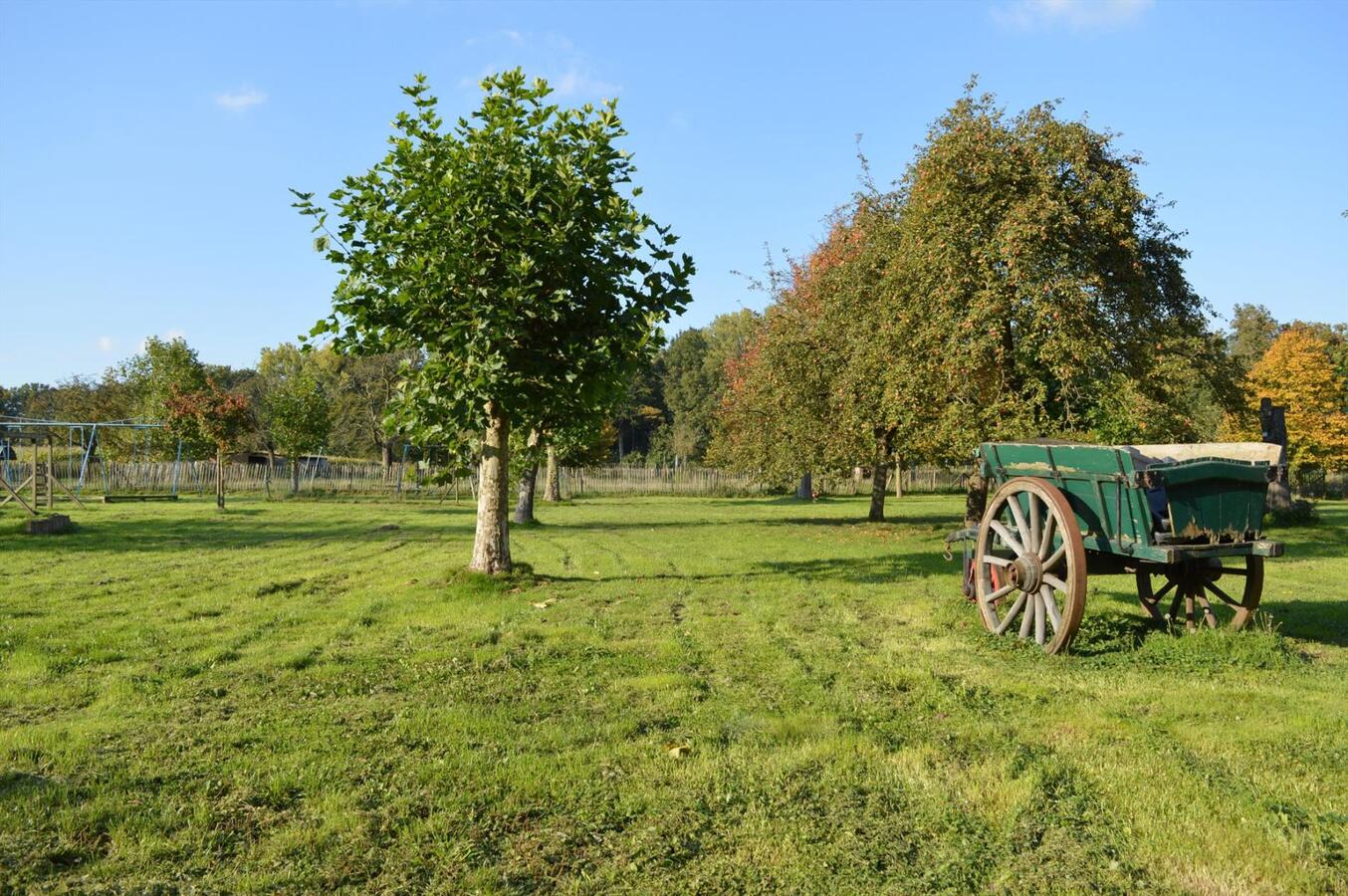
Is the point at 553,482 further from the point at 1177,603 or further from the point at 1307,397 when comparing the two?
the point at 1307,397

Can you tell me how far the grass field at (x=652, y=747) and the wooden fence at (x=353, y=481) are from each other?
2418 centimetres

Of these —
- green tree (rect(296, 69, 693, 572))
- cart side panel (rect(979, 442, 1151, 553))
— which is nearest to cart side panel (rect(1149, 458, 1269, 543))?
cart side panel (rect(979, 442, 1151, 553))

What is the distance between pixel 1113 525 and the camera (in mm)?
7445

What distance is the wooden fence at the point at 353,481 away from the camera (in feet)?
127

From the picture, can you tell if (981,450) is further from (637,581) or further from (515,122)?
(515,122)

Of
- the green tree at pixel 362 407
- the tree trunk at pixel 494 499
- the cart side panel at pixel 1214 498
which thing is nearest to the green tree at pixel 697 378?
the green tree at pixel 362 407

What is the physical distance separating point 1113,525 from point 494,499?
7403 millimetres

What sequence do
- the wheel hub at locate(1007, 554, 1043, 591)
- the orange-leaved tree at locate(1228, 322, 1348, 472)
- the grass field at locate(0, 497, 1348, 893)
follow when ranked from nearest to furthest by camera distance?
the grass field at locate(0, 497, 1348, 893) → the wheel hub at locate(1007, 554, 1043, 591) → the orange-leaved tree at locate(1228, 322, 1348, 472)

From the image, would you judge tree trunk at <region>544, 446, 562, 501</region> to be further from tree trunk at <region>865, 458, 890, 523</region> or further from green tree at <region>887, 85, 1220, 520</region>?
green tree at <region>887, 85, 1220, 520</region>

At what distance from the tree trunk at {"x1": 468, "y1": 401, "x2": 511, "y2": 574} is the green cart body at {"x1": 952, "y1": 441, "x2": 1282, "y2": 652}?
6.07 metres

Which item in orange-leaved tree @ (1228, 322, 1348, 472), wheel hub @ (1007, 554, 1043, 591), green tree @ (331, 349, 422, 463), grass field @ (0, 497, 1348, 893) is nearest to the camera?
grass field @ (0, 497, 1348, 893)

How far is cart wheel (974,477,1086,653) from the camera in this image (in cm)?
718

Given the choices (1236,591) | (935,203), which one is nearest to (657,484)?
(935,203)

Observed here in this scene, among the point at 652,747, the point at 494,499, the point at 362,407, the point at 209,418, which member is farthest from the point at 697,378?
the point at 652,747
